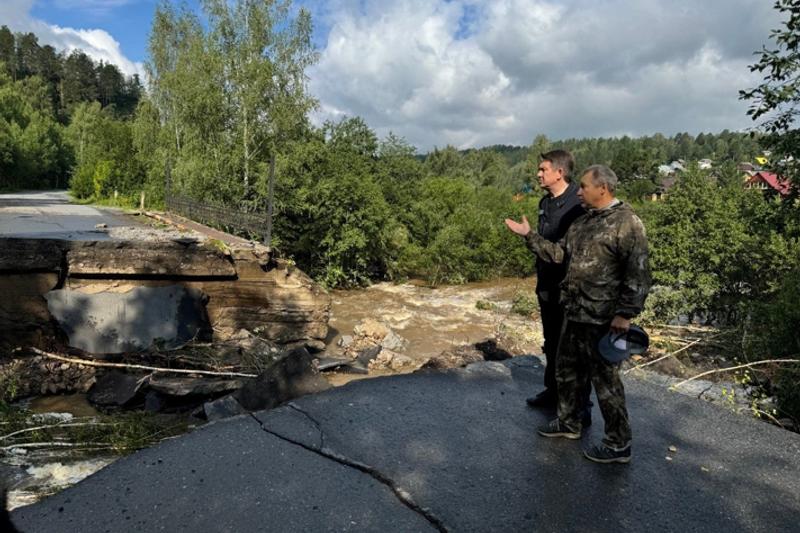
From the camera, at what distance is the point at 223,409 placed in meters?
4.73

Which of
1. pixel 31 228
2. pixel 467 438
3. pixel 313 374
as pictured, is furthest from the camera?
pixel 31 228

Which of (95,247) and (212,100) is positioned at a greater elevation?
(212,100)

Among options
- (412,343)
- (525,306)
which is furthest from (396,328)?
(525,306)

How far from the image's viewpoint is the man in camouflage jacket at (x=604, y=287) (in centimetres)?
341

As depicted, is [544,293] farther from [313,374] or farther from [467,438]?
[313,374]

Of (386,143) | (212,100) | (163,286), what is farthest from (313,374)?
(386,143)

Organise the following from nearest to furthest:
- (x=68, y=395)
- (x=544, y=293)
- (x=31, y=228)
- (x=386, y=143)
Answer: (x=544, y=293) < (x=68, y=395) < (x=31, y=228) < (x=386, y=143)

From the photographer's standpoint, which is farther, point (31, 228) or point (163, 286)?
point (31, 228)

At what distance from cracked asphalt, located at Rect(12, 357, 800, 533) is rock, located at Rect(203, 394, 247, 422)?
0.64 meters

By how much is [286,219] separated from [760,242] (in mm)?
14493

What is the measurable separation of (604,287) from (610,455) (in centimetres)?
112

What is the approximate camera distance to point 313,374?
5062 millimetres

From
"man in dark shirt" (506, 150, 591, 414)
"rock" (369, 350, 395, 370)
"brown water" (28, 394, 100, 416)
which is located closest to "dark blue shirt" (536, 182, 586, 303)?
"man in dark shirt" (506, 150, 591, 414)

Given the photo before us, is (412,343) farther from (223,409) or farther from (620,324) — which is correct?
(620,324)
